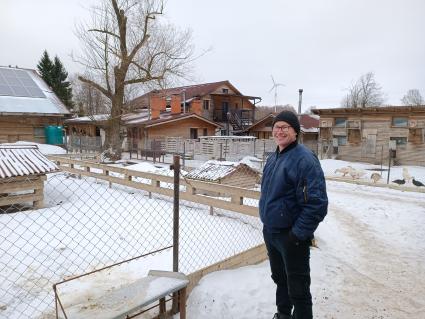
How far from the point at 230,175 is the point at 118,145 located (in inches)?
517

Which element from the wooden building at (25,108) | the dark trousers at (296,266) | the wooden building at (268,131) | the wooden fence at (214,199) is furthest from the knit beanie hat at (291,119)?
the wooden building at (268,131)

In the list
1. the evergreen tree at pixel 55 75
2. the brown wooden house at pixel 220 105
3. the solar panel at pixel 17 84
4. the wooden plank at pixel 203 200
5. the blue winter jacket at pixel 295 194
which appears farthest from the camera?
the evergreen tree at pixel 55 75

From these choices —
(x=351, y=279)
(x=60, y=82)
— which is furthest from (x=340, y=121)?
(x=60, y=82)

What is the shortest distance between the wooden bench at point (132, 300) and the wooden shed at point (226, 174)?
219 inches

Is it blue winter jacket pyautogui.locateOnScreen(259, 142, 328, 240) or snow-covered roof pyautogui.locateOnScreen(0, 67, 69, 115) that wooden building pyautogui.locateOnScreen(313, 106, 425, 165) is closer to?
blue winter jacket pyautogui.locateOnScreen(259, 142, 328, 240)

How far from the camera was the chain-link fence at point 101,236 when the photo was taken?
14.4ft

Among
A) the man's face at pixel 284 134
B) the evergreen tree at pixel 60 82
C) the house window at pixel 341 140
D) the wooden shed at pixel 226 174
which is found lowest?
the wooden shed at pixel 226 174

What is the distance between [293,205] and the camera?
2609 mm

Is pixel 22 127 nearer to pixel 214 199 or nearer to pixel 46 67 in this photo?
pixel 214 199

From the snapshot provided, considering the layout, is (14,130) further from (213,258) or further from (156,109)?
(213,258)

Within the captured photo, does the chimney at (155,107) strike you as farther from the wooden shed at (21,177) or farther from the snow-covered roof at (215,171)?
the wooden shed at (21,177)

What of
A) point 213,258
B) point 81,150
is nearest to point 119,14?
point 81,150

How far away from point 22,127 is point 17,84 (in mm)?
3045

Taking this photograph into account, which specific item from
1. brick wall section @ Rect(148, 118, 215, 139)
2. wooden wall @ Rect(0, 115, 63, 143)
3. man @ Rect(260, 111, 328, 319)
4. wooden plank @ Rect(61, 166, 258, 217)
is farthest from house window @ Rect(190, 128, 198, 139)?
man @ Rect(260, 111, 328, 319)
